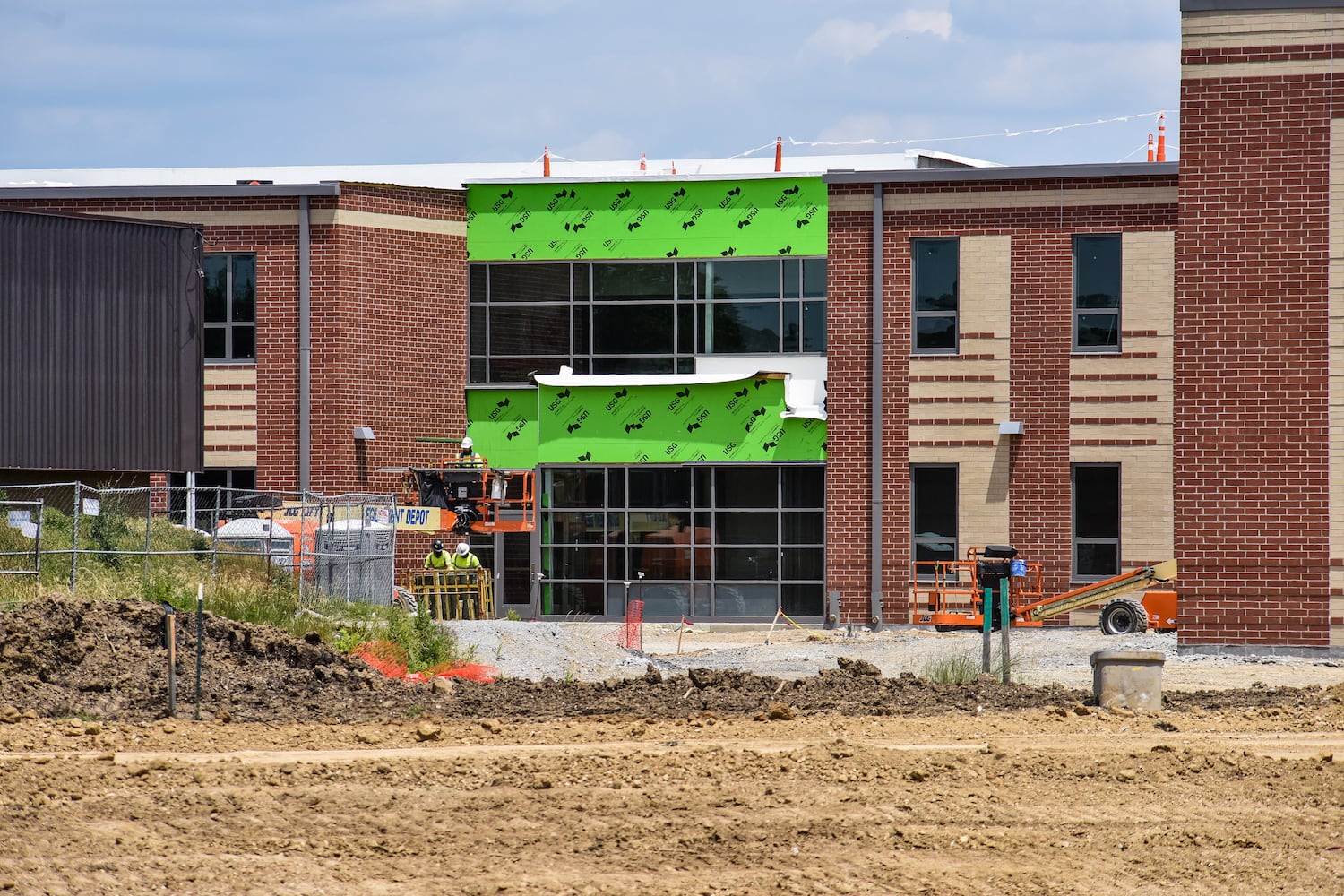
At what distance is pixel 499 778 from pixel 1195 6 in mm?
14238

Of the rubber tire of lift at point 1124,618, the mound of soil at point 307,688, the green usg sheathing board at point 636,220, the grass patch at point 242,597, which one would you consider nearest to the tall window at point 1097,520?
the rubber tire of lift at point 1124,618

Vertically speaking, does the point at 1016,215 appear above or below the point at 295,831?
above

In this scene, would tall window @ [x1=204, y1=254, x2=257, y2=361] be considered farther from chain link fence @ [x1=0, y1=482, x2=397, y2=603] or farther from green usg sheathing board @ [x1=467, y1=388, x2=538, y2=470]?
green usg sheathing board @ [x1=467, y1=388, x2=538, y2=470]

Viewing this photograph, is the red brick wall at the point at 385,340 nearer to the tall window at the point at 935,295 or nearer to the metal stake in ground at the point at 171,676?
the tall window at the point at 935,295

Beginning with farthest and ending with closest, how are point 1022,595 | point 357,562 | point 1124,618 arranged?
point 1022,595, point 1124,618, point 357,562

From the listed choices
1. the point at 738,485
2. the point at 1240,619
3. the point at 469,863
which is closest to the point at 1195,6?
the point at 1240,619

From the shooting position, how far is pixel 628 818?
10.8 metres

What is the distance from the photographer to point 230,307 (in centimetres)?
3088

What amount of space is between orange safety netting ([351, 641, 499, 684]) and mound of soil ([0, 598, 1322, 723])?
101 centimetres

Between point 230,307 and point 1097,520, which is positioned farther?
point 230,307

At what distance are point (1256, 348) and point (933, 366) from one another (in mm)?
9687

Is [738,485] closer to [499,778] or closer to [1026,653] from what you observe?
[1026,653]

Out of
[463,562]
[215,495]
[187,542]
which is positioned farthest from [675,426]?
[187,542]

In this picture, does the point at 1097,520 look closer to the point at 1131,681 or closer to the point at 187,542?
the point at 1131,681
